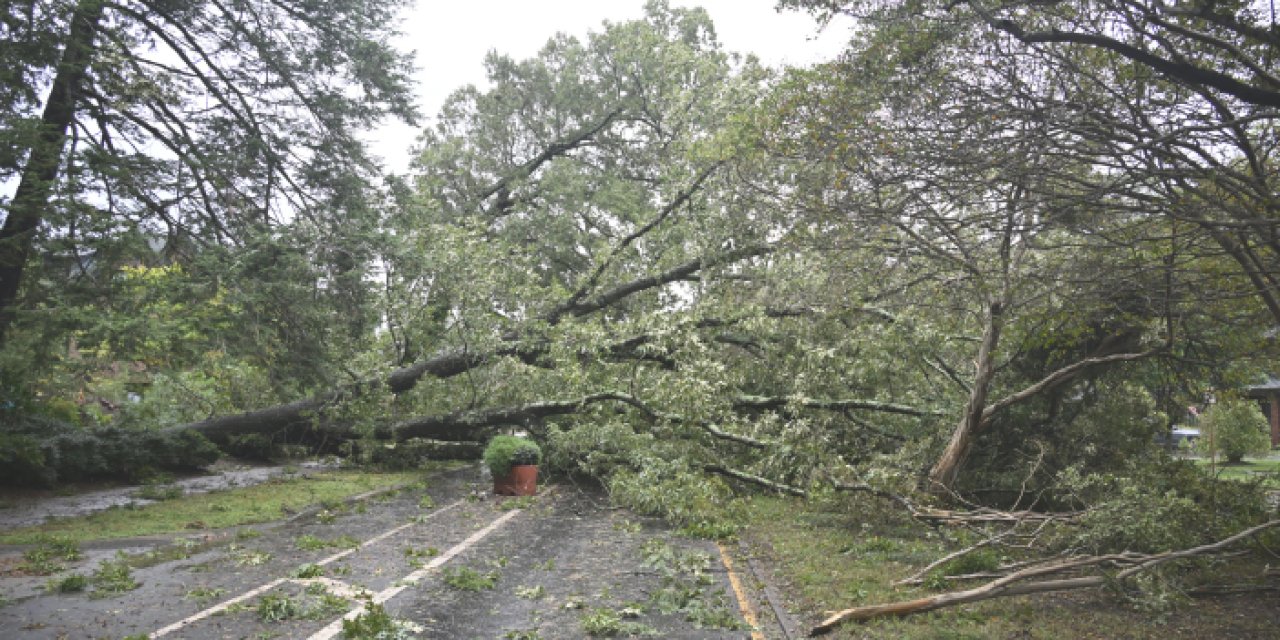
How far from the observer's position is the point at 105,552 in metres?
7.54

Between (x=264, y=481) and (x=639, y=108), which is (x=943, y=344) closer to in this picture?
(x=264, y=481)

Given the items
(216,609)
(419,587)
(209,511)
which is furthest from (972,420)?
(209,511)

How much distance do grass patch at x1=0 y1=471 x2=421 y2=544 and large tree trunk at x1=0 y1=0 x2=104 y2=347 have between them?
2915 mm

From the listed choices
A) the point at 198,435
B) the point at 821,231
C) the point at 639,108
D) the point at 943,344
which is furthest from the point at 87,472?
the point at 639,108

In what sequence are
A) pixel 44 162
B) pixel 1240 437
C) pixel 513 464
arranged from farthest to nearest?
1. pixel 1240 437
2. pixel 513 464
3. pixel 44 162

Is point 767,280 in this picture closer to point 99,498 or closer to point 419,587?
point 419,587

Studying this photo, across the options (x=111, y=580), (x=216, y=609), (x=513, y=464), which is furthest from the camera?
(x=513, y=464)

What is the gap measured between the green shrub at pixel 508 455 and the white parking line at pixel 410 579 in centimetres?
204

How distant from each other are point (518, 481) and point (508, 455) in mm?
491

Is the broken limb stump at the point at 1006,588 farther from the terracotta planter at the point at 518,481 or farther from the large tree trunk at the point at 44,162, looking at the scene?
the large tree trunk at the point at 44,162

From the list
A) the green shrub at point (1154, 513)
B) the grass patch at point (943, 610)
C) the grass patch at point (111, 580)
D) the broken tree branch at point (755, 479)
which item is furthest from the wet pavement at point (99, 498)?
the green shrub at point (1154, 513)

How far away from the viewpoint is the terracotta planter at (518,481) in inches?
499

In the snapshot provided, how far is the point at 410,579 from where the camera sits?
261 inches

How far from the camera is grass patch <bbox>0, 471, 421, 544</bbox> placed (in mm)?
8547
